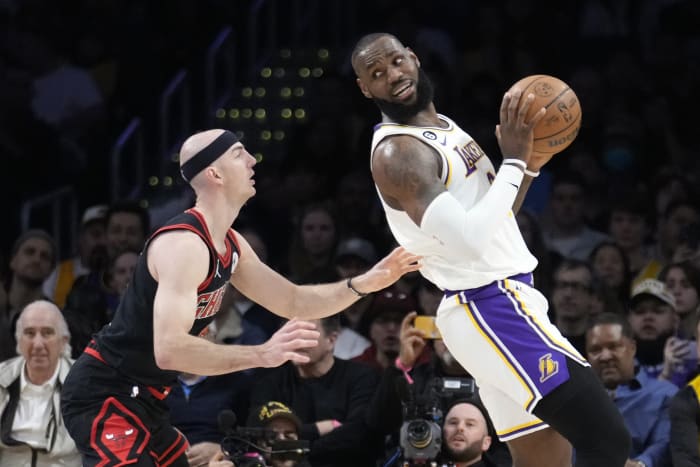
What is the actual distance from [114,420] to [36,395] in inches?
104

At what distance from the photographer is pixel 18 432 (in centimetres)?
798

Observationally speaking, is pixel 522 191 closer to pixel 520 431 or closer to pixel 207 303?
pixel 520 431

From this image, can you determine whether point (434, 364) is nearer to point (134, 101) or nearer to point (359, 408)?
point (359, 408)

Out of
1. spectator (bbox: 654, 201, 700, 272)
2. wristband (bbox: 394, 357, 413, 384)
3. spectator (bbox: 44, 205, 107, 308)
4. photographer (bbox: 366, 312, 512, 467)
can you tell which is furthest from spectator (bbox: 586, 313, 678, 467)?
spectator (bbox: 44, 205, 107, 308)

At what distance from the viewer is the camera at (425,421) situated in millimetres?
7320

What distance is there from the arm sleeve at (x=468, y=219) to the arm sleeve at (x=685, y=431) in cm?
284

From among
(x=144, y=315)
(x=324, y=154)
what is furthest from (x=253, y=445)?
(x=324, y=154)

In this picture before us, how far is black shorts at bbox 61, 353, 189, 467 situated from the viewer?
5562mm

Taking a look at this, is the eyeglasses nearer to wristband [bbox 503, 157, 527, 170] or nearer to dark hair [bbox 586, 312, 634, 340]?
dark hair [bbox 586, 312, 634, 340]

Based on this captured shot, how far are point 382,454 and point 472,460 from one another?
74 centimetres

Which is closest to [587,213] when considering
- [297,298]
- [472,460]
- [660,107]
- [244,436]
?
[660,107]

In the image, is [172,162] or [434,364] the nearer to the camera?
[434,364]

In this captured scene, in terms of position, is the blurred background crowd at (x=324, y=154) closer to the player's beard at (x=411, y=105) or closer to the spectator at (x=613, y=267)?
the spectator at (x=613, y=267)

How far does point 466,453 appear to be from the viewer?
761 centimetres
